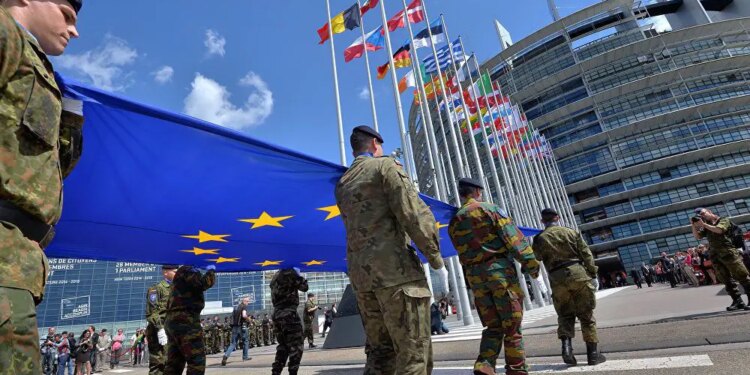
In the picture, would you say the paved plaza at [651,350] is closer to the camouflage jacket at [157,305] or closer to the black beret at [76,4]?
the camouflage jacket at [157,305]

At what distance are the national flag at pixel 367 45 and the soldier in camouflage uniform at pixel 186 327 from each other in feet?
39.2

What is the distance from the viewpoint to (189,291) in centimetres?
448

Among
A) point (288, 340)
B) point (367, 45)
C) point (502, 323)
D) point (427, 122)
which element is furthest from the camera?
point (427, 122)

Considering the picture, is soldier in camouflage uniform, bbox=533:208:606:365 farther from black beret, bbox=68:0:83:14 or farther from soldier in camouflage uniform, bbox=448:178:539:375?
black beret, bbox=68:0:83:14

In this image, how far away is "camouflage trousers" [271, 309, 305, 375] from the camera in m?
4.93

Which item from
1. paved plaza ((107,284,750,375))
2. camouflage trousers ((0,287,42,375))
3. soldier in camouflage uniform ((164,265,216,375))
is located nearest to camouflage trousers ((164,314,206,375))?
soldier in camouflage uniform ((164,265,216,375))

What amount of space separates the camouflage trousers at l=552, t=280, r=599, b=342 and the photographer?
3766 mm

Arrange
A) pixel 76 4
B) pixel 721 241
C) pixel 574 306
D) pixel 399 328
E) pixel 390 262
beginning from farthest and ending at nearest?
pixel 721 241, pixel 574 306, pixel 390 262, pixel 399 328, pixel 76 4

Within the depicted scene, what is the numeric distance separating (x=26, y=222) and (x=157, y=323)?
5.62 meters

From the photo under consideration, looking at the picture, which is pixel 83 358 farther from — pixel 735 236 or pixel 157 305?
pixel 735 236

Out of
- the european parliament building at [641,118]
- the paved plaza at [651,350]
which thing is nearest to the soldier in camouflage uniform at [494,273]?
the paved plaza at [651,350]

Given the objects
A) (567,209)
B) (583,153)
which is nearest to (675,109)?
(583,153)

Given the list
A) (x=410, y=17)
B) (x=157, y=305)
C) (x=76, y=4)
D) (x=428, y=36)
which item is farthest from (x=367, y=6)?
(x=76, y=4)

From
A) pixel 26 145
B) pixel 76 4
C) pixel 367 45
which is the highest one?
pixel 367 45
